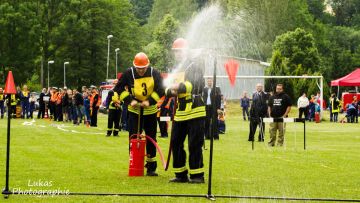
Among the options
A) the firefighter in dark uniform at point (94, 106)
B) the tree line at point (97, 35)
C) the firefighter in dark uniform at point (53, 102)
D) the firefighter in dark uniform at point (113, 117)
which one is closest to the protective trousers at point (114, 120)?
the firefighter in dark uniform at point (113, 117)

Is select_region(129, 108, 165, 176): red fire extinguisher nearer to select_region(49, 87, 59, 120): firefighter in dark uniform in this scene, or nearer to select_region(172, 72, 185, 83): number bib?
select_region(172, 72, 185, 83): number bib

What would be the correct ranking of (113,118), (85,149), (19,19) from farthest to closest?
(19,19), (113,118), (85,149)

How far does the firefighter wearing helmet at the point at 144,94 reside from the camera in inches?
530

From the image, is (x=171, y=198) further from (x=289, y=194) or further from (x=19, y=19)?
(x=19, y=19)

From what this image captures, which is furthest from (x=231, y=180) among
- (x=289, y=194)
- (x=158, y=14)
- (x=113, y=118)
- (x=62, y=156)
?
(x=158, y=14)

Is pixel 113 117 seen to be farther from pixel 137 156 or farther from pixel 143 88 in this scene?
pixel 137 156

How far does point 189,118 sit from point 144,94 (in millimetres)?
1339

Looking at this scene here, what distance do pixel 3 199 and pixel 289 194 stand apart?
156 inches

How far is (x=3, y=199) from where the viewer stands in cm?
1030

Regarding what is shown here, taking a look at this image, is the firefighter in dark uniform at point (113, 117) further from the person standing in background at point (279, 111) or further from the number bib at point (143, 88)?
the number bib at point (143, 88)

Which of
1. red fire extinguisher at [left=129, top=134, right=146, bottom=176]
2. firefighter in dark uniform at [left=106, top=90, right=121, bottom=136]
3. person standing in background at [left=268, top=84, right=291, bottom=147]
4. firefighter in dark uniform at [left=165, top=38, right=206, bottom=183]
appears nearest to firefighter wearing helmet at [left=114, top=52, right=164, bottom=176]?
red fire extinguisher at [left=129, top=134, right=146, bottom=176]

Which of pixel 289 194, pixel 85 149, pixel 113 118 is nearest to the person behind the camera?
pixel 289 194

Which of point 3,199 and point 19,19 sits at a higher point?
point 19,19

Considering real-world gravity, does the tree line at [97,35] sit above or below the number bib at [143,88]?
above
